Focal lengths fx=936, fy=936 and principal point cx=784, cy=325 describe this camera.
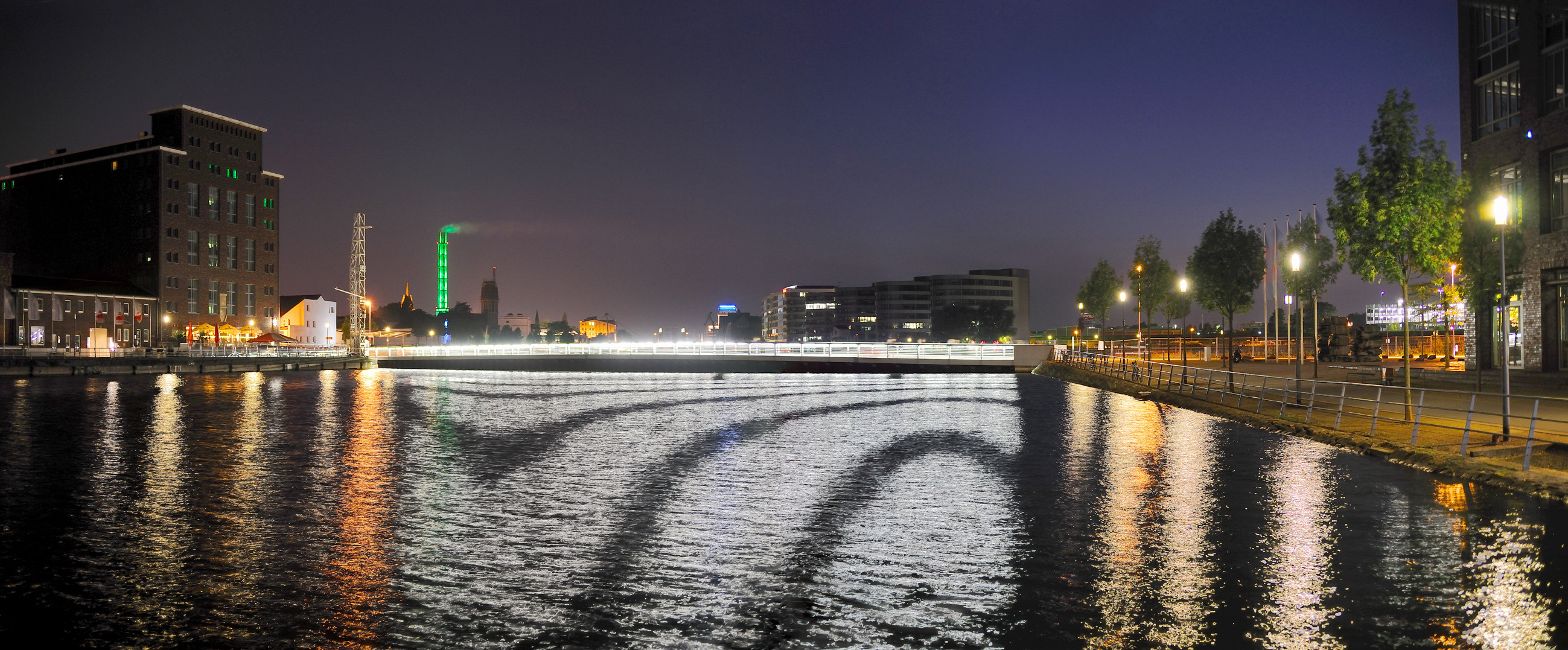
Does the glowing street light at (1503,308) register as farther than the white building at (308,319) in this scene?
No

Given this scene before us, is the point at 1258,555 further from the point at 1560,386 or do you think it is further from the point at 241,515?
the point at 1560,386

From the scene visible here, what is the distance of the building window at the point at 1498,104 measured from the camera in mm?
36916

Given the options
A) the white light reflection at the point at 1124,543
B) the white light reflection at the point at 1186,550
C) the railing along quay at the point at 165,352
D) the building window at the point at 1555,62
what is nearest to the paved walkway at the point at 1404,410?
the white light reflection at the point at 1186,550

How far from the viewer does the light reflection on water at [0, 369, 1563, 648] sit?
29.6 ft

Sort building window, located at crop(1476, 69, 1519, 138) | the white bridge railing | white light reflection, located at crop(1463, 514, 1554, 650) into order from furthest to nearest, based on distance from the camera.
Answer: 1. the white bridge railing
2. building window, located at crop(1476, 69, 1519, 138)
3. white light reflection, located at crop(1463, 514, 1554, 650)

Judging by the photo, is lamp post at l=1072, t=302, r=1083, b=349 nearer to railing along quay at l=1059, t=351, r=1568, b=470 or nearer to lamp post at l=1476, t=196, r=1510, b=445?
railing along quay at l=1059, t=351, r=1568, b=470

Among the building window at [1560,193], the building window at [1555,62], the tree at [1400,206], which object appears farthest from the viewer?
the building window at [1560,193]

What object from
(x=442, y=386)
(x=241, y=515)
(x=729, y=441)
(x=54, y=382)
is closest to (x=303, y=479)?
(x=241, y=515)

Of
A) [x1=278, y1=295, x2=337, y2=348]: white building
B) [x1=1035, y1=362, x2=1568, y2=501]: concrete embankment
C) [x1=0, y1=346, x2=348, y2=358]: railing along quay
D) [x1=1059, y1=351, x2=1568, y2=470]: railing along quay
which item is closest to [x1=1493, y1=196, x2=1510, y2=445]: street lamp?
[x1=1059, y1=351, x2=1568, y2=470]: railing along quay

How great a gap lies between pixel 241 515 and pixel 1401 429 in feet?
82.4

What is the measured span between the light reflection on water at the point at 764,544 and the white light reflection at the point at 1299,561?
0.19 ft

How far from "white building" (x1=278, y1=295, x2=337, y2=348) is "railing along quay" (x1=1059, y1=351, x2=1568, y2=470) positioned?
4960 inches

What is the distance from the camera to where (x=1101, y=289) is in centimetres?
10175

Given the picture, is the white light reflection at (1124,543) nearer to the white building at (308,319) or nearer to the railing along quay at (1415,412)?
the railing along quay at (1415,412)
